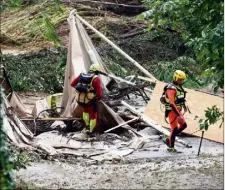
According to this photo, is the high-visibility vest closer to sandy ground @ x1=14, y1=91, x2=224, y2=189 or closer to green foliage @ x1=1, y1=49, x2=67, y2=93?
sandy ground @ x1=14, y1=91, x2=224, y2=189

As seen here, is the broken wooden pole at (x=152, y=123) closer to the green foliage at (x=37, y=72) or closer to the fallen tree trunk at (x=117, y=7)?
the green foliage at (x=37, y=72)

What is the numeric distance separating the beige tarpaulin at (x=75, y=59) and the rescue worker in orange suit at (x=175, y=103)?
2643 mm

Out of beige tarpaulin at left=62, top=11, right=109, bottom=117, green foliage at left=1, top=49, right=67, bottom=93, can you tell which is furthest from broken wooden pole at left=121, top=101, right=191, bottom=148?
green foliage at left=1, top=49, right=67, bottom=93

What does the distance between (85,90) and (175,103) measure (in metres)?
2.06

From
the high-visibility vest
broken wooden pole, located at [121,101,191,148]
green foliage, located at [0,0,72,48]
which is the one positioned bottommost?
broken wooden pole, located at [121,101,191,148]

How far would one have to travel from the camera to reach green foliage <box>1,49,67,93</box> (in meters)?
17.0

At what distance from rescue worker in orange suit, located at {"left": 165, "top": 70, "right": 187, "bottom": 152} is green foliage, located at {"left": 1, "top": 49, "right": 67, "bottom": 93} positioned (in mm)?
6354

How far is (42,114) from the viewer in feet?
44.1

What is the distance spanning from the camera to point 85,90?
39.4 feet

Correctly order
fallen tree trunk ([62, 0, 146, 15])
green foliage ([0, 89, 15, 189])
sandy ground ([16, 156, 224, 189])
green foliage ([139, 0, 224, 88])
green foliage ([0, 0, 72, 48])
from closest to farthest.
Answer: green foliage ([0, 89, 15, 189]) → green foliage ([139, 0, 224, 88]) → sandy ground ([16, 156, 224, 189]) → green foliage ([0, 0, 72, 48]) → fallen tree trunk ([62, 0, 146, 15])

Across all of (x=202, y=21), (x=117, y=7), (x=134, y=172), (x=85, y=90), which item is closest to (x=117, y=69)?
(x=85, y=90)

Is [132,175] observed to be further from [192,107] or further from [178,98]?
[192,107]

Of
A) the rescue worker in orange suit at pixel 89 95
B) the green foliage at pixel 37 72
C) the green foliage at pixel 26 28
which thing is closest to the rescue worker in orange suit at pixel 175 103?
the rescue worker in orange suit at pixel 89 95

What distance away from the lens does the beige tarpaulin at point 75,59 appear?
1345cm
